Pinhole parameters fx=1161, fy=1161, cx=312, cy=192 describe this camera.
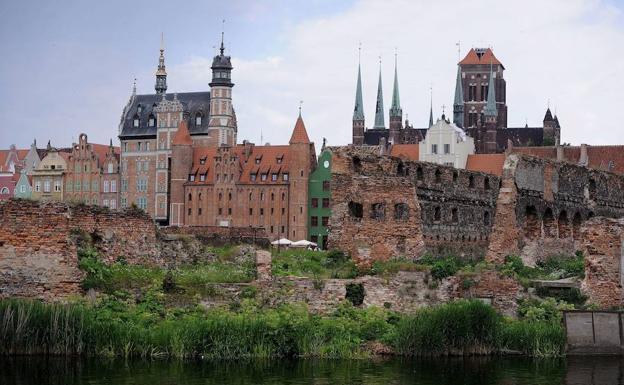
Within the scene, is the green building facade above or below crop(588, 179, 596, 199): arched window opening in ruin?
above

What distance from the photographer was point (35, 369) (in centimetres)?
2255

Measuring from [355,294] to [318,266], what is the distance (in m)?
3.64

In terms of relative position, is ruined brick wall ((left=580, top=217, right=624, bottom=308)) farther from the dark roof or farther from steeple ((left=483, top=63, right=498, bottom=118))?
steeple ((left=483, top=63, right=498, bottom=118))

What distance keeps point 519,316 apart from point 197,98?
100113 mm

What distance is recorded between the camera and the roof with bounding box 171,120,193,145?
372 ft

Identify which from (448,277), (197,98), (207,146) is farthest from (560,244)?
(197,98)

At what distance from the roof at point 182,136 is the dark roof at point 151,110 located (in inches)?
274

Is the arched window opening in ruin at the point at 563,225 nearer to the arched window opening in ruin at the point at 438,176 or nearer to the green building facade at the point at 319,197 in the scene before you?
the arched window opening in ruin at the point at 438,176

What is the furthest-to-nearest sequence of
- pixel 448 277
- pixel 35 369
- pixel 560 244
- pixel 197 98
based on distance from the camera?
pixel 197 98 → pixel 560 244 → pixel 448 277 → pixel 35 369

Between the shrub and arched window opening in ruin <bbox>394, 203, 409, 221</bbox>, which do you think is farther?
arched window opening in ruin <bbox>394, 203, 409, 221</bbox>

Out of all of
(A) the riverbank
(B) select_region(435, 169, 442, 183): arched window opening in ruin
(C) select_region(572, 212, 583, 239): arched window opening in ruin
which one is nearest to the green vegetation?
(A) the riverbank

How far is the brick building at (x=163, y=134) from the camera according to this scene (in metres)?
121

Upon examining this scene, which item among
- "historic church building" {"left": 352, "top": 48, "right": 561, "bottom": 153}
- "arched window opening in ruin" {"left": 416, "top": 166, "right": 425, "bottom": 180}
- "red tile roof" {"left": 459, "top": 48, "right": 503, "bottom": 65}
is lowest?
"arched window opening in ruin" {"left": 416, "top": 166, "right": 425, "bottom": 180}

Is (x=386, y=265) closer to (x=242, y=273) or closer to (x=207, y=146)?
(x=242, y=273)
